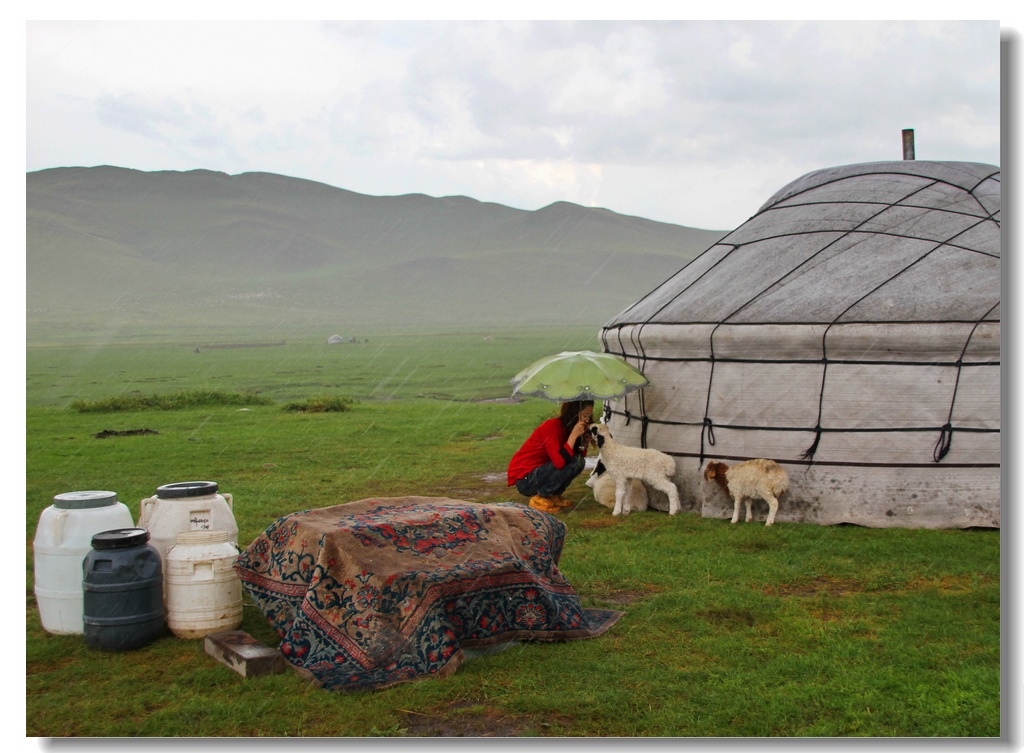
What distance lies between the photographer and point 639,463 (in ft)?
20.9

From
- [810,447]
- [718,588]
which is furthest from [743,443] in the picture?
[718,588]

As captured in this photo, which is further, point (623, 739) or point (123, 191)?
point (123, 191)

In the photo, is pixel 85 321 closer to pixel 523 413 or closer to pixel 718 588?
pixel 523 413

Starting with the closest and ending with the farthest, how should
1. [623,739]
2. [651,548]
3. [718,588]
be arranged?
1. [623,739]
2. [718,588]
3. [651,548]

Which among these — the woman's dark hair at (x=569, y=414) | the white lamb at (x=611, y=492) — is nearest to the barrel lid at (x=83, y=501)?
the woman's dark hair at (x=569, y=414)

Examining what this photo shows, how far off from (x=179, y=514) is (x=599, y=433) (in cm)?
300

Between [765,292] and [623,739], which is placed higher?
[765,292]

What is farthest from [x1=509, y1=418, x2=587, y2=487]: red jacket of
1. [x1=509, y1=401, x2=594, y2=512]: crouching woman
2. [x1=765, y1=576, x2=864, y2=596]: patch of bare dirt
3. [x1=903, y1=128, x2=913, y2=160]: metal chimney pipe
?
[x1=903, y1=128, x2=913, y2=160]: metal chimney pipe

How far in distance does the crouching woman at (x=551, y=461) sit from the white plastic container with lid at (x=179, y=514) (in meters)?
2.80

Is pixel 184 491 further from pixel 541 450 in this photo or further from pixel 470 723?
pixel 541 450

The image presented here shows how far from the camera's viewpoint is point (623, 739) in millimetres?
3057

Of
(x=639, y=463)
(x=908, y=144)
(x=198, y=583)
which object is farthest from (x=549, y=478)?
(x=908, y=144)

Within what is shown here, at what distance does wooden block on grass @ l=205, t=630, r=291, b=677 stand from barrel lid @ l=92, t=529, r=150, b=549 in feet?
1.61

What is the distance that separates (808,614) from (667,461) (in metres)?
2.08
